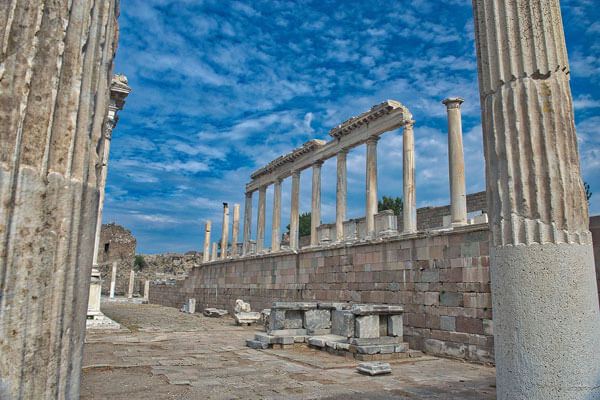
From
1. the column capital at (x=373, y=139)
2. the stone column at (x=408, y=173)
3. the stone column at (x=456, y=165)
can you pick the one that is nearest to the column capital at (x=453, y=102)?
the stone column at (x=456, y=165)

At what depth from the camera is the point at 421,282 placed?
1039 centimetres

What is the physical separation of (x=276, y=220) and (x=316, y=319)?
11.1m

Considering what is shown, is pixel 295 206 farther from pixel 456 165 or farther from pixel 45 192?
pixel 45 192

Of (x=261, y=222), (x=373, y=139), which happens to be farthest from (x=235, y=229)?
(x=373, y=139)

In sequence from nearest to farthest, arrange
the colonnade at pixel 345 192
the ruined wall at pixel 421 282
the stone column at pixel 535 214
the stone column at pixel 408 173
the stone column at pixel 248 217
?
1. the stone column at pixel 535 214
2. the ruined wall at pixel 421 282
3. the colonnade at pixel 345 192
4. the stone column at pixel 408 173
5. the stone column at pixel 248 217

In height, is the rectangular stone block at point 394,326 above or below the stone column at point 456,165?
below

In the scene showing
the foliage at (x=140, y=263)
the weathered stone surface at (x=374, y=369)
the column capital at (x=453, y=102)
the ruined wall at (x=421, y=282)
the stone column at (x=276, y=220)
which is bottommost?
the weathered stone surface at (x=374, y=369)

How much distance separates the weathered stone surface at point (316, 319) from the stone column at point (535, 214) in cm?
730

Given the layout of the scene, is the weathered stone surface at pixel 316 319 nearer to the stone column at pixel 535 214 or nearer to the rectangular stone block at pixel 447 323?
the rectangular stone block at pixel 447 323

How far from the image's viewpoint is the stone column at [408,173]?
13852mm

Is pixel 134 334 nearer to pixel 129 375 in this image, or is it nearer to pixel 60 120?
pixel 129 375

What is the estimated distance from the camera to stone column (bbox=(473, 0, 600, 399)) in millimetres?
3387

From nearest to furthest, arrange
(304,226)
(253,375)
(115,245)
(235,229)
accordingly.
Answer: (253,375) → (235,229) → (115,245) → (304,226)

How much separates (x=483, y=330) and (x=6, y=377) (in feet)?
27.9
